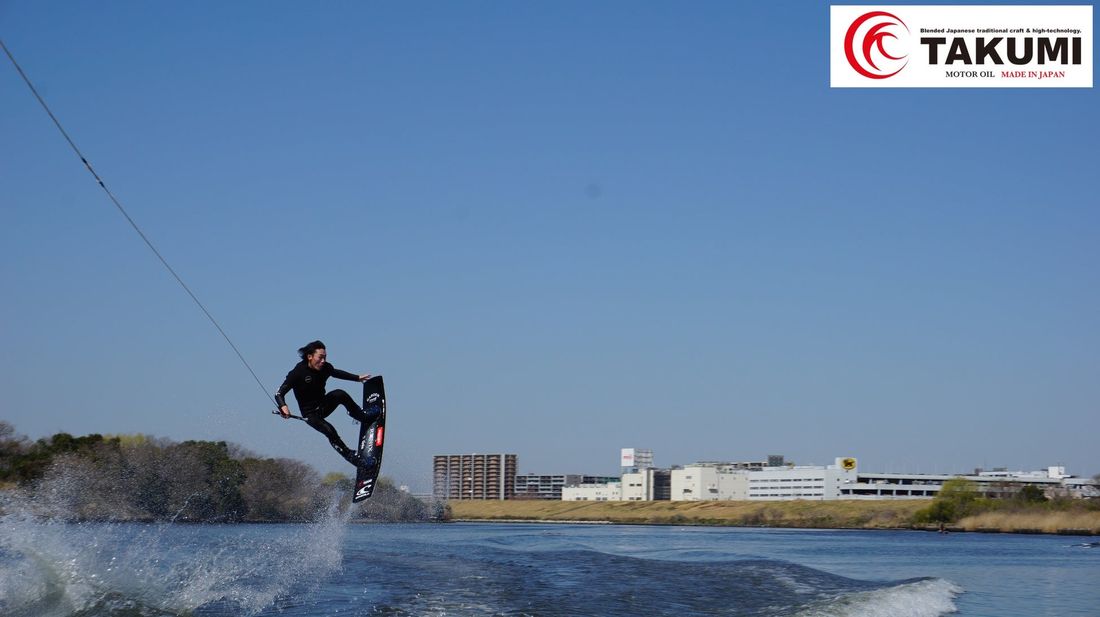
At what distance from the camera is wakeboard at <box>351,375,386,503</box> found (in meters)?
→ 17.5

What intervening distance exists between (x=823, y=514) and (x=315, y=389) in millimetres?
120861

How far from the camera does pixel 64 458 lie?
217 ft

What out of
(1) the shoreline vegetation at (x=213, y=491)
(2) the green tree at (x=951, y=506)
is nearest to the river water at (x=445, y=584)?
(1) the shoreline vegetation at (x=213, y=491)

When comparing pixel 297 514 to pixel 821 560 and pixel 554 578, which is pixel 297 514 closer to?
pixel 821 560

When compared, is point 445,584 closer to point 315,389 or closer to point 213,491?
point 315,389

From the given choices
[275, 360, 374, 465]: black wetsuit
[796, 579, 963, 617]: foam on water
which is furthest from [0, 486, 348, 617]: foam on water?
[796, 579, 963, 617]: foam on water

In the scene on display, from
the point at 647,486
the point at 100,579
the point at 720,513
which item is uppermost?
the point at 100,579

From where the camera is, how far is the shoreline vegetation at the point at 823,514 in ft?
318

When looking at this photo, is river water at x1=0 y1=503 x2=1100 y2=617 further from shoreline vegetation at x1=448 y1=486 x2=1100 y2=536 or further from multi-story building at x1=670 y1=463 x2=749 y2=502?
multi-story building at x1=670 y1=463 x2=749 y2=502

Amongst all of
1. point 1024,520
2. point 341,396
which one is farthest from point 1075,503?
point 341,396

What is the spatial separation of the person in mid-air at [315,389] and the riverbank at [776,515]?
91221 millimetres

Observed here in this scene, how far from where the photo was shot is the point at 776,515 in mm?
131250

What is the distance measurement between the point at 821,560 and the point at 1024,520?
70956 millimetres

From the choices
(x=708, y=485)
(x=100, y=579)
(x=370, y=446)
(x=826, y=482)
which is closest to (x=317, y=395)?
(x=370, y=446)
